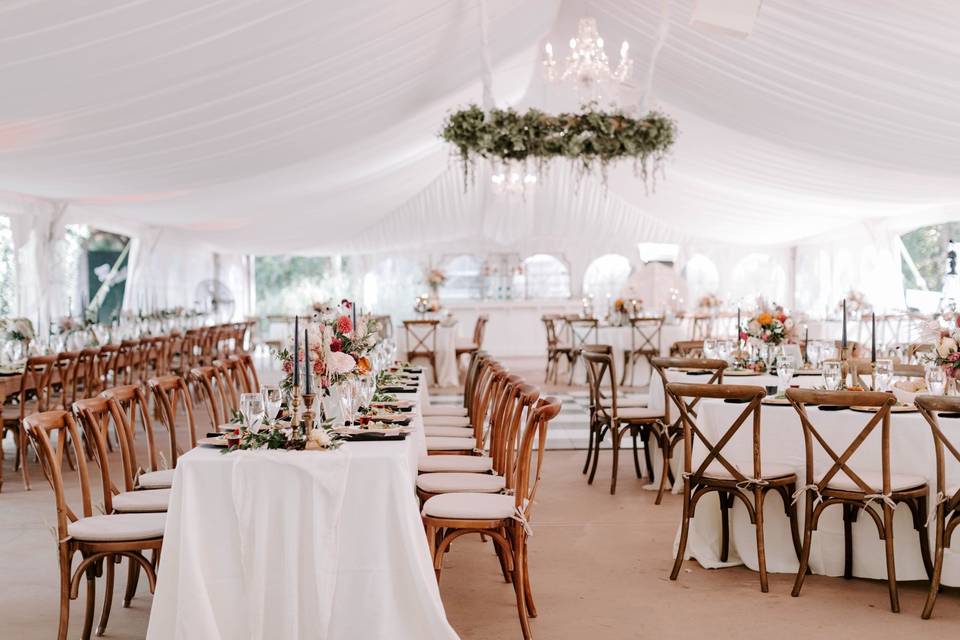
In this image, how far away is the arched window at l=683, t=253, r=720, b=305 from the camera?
59.5 feet

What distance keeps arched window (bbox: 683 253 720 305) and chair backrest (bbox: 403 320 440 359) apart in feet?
25.1

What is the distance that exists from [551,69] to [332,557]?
5.85m

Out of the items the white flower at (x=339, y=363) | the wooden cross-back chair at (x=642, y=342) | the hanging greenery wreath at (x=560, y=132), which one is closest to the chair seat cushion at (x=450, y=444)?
the white flower at (x=339, y=363)

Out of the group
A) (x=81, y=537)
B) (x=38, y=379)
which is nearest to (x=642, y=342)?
(x=38, y=379)

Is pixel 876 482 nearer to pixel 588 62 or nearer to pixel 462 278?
pixel 588 62

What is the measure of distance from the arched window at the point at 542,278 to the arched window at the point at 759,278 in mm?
3626

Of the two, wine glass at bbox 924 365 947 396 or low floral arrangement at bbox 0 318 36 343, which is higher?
low floral arrangement at bbox 0 318 36 343

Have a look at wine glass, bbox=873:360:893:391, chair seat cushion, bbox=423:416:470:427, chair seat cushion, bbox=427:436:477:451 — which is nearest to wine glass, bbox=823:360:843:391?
wine glass, bbox=873:360:893:391

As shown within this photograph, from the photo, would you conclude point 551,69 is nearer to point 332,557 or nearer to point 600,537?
point 600,537

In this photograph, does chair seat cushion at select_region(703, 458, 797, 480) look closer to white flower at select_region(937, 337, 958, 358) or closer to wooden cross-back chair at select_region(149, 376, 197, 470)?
white flower at select_region(937, 337, 958, 358)

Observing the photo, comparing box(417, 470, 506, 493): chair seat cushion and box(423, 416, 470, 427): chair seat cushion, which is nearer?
box(417, 470, 506, 493): chair seat cushion

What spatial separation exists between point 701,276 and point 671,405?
12843 mm

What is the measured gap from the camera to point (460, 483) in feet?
13.1

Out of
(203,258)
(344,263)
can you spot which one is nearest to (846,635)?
(203,258)
